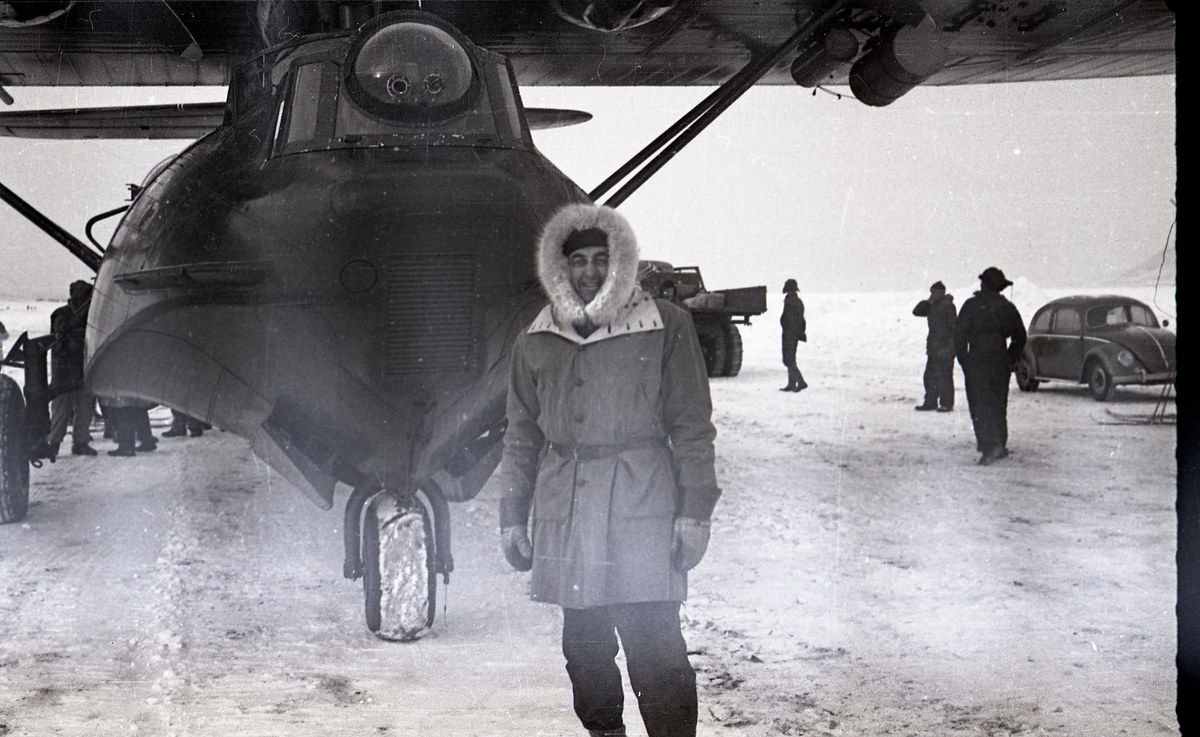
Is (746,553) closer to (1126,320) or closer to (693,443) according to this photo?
(693,443)

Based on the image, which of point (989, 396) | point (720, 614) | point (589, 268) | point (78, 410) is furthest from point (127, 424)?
point (589, 268)

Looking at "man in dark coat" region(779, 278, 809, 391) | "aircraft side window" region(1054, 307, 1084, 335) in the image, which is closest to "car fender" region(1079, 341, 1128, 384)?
"aircraft side window" region(1054, 307, 1084, 335)

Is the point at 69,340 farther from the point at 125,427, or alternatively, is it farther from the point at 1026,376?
the point at 1026,376

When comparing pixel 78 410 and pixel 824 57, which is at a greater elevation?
pixel 824 57

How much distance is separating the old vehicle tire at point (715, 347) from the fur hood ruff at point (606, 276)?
14.2 meters

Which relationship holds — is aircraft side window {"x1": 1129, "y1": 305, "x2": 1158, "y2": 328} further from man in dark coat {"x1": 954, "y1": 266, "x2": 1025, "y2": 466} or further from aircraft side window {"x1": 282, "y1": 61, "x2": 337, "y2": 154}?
aircraft side window {"x1": 282, "y1": 61, "x2": 337, "y2": 154}

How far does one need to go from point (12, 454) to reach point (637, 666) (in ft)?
16.0

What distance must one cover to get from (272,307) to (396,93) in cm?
104

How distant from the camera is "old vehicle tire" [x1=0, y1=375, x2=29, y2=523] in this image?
5.98m

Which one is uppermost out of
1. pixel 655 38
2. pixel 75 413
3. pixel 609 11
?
pixel 655 38

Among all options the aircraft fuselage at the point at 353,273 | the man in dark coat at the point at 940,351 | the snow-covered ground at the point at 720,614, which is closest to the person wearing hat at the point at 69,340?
the snow-covered ground at the point at 720,614

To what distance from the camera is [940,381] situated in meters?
11.8

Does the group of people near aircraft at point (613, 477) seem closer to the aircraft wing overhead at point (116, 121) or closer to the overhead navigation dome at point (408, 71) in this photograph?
the overhead navigation dome at point (408, 71)

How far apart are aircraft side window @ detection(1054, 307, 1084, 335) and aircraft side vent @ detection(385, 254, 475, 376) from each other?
11.8m
